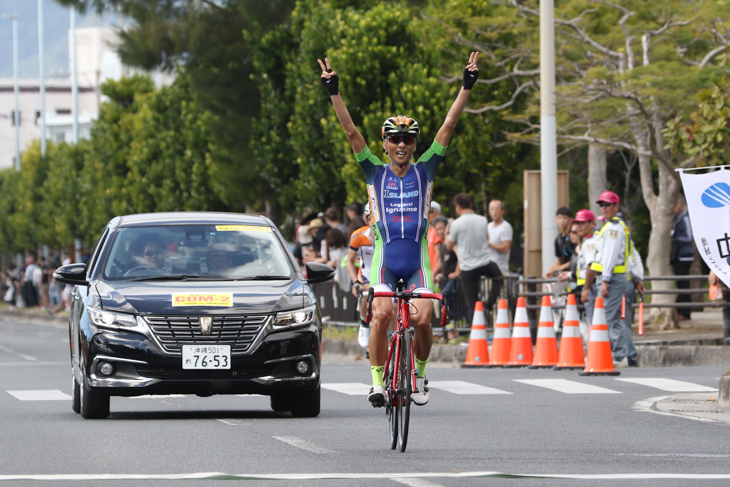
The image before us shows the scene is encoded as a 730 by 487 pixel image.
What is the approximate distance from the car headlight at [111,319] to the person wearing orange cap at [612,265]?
23.3 ft

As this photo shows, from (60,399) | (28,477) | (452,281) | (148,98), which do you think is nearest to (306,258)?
(452,281)

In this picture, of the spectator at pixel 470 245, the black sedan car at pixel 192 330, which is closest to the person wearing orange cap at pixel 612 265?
the spectator at pixel 470 245

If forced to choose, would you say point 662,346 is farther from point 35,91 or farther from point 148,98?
point 35,91

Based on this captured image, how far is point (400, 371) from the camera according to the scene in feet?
29.9

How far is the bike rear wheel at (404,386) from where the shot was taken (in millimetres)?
8828

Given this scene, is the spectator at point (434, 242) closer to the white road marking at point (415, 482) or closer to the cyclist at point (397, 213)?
the cyclist at point (397, 213)

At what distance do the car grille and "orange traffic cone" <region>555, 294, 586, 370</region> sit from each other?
263 inches

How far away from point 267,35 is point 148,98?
2455cm

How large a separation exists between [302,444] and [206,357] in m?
1.79

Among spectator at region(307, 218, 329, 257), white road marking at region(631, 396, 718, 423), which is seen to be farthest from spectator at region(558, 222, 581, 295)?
spectator at region(307, 218, 329, 257)

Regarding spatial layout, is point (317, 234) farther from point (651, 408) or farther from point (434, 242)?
point (651, 408)

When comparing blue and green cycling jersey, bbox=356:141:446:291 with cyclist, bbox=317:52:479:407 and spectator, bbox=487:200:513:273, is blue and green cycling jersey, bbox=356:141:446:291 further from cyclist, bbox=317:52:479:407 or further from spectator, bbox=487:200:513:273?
spectator, bbox=487:200:513:273

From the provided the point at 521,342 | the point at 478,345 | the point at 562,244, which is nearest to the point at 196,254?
the point at 521,342

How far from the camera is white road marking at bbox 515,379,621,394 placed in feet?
47.3
